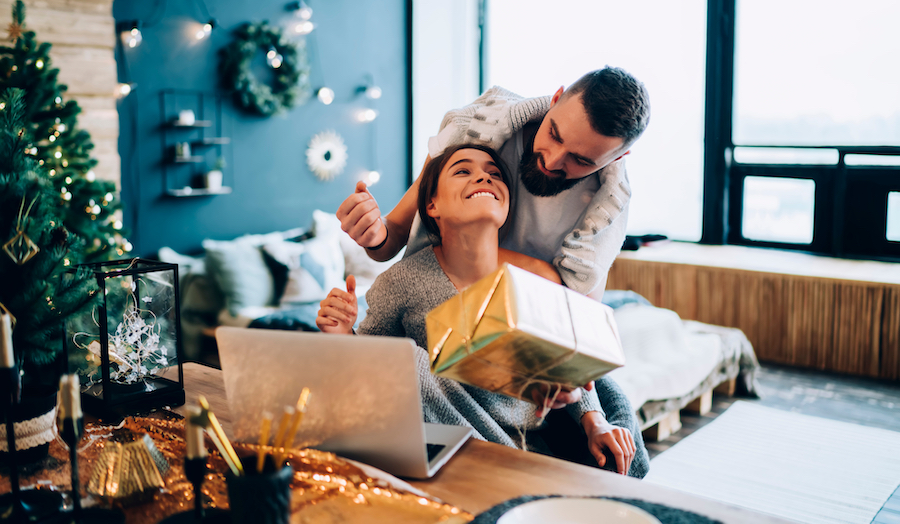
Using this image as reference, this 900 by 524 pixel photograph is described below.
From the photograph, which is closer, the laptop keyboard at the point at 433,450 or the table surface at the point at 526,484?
the table surface at the point at 526,484

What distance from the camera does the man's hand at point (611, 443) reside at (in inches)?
48.9

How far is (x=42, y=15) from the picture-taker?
3.23 metres

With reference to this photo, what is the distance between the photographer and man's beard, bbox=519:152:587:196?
4.41ft

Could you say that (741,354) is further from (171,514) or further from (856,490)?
(171,514)

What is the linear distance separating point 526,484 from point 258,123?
163 inches

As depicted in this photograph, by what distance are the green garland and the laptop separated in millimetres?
3836

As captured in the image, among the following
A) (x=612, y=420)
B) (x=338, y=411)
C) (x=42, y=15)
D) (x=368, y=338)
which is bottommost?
(x=612, y=420)

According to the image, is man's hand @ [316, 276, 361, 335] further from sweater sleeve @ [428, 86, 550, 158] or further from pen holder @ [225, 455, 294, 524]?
pen holder @ [225, 455, 294, 524]

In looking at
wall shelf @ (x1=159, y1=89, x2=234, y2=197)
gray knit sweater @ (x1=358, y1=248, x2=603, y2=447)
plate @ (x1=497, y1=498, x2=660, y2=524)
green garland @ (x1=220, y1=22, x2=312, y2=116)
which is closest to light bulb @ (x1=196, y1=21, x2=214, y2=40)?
green garland @ (x1=220, y1=22, x2=312, y2=116)

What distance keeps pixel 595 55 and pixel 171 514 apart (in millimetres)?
4855

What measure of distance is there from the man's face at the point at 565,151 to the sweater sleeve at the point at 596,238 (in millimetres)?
50

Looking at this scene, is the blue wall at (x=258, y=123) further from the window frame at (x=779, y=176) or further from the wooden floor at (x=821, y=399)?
the wooden floor at (x=821, y=399)

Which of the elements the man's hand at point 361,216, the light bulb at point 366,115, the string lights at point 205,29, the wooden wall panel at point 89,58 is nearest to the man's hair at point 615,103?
the man's hand at point 361,216

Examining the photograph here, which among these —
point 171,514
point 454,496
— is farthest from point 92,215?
point 454,496
